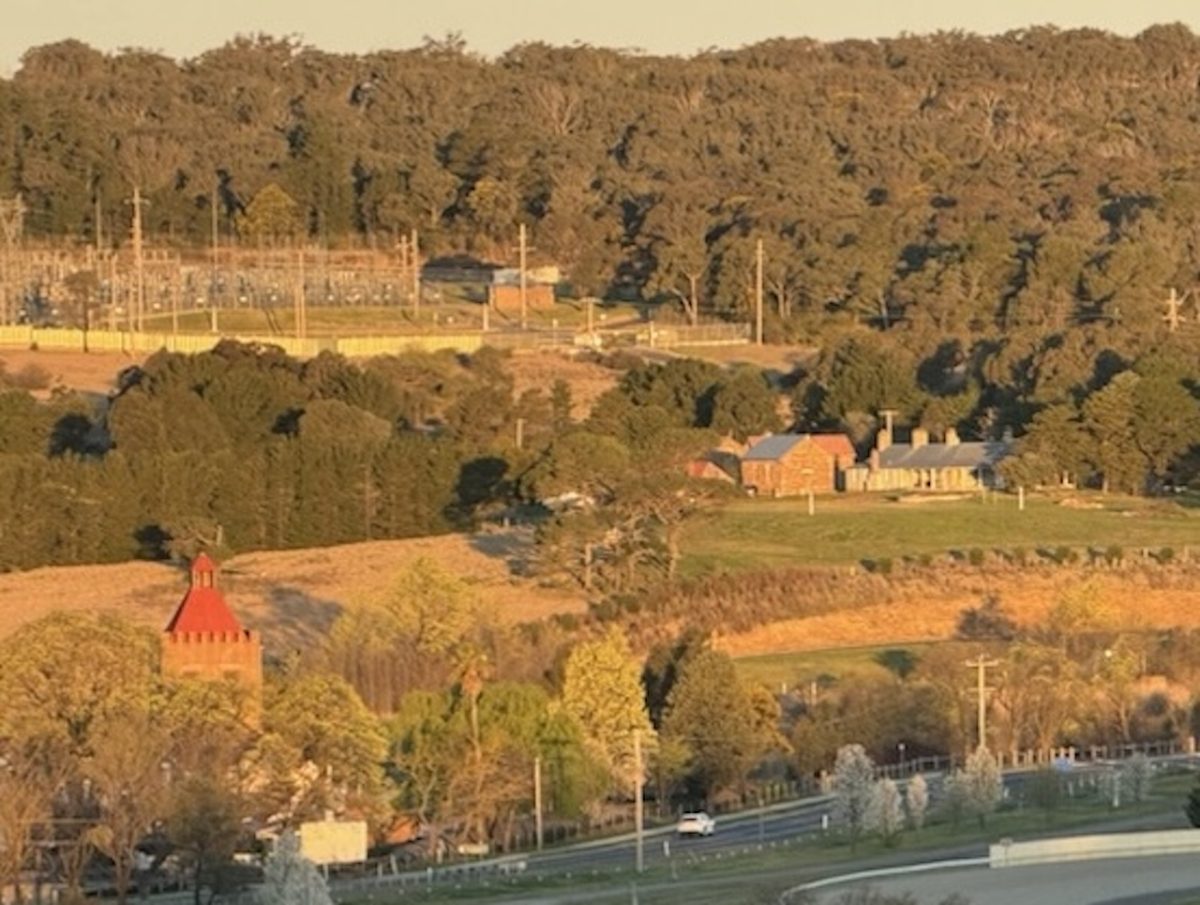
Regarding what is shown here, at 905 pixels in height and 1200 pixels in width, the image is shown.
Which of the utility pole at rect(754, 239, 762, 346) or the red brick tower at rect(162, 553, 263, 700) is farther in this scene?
the utility pole at rect(754, 239, 762, 346)

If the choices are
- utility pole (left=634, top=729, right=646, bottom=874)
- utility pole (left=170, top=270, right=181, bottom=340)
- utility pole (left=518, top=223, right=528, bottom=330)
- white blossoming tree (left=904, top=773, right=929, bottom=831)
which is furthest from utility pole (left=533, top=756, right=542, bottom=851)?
utility pole (left=518, top=223, right=528, bottom=330)

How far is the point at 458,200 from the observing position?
144 m

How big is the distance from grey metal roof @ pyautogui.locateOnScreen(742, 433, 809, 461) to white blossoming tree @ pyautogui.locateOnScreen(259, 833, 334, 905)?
46.8m

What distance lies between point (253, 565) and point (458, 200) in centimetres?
5701

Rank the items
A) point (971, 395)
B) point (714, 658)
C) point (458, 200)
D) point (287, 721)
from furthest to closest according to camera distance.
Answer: point (458, 200), point (971, 395), point (714, 658), point (287, 721)

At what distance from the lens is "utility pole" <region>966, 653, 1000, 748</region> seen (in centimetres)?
7069

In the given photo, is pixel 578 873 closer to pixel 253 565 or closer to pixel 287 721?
pixel 287 721

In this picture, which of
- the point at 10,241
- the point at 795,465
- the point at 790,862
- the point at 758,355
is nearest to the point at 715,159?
the point at 10,241

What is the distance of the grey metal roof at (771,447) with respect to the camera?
332 feet

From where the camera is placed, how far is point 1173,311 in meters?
119

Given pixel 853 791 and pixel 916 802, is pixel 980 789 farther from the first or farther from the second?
pixel 853 791

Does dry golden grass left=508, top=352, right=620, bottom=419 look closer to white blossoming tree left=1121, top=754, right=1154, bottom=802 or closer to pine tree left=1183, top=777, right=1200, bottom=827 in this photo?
white blossoming tree left=1121, top=754, right=1154, bottom=802

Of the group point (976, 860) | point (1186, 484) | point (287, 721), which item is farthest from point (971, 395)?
point (976, 860)

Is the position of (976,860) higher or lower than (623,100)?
lower
